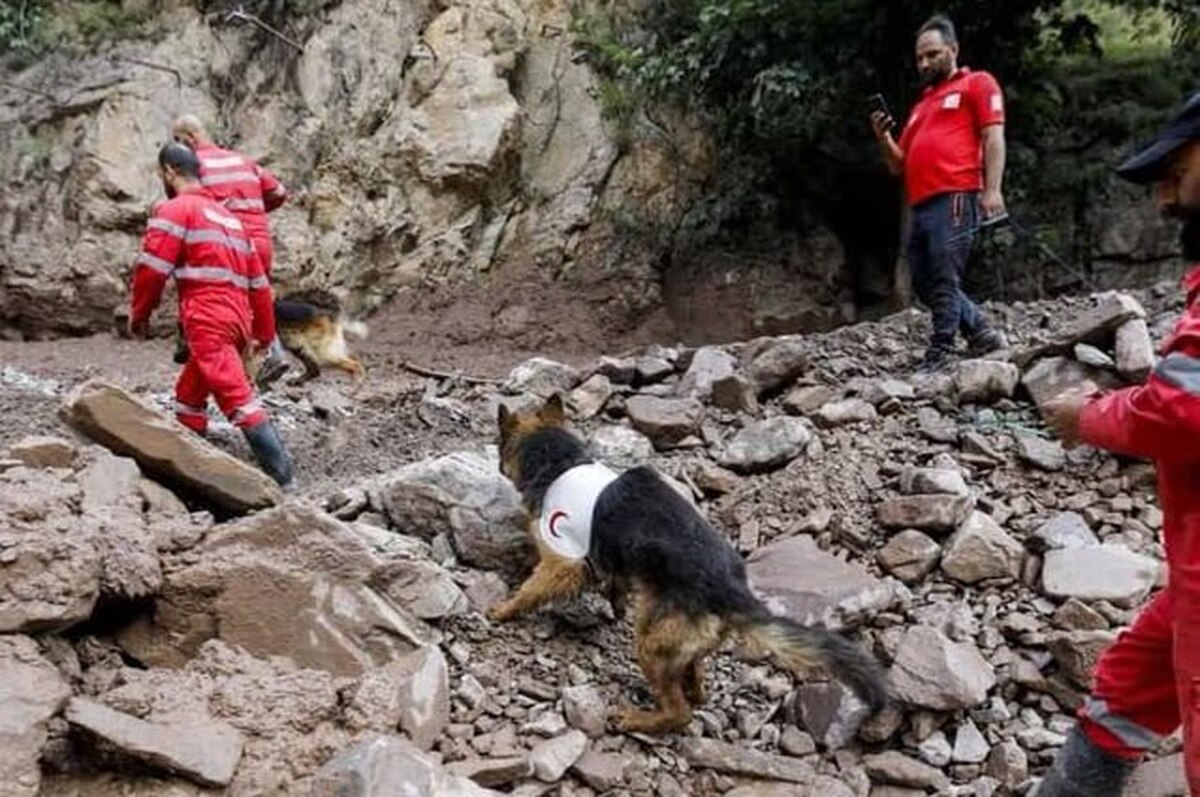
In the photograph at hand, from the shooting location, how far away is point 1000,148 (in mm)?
5355

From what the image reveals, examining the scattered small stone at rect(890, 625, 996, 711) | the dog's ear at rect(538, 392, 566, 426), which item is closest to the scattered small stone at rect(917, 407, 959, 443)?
the scattered small stone at rect(890, 625, 996, 711)

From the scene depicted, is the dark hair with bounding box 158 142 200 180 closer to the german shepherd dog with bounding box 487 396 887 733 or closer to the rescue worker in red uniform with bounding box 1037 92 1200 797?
the german shepherd dog with bounding box 487 396 887 733

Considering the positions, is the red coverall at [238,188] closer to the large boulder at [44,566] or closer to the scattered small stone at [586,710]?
the large boulder at [44,566]

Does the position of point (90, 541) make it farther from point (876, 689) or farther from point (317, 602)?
point (876, 689)

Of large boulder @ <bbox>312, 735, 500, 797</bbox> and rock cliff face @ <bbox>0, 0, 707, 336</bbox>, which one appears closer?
large boulder @ <bbox>312, 735, 500, 797</bbox>

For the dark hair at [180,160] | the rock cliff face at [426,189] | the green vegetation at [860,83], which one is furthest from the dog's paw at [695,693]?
the rock cliff face at [426,189]

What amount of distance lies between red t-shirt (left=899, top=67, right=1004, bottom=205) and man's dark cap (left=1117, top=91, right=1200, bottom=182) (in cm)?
324

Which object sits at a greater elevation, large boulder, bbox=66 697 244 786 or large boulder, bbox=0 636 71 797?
large boulder, bbox=0 636 71 797

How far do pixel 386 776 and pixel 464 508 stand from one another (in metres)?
1.66

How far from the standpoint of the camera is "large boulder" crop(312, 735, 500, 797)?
2664mm

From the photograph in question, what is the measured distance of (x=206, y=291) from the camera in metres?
5.12

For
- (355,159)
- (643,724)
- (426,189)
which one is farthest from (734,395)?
(355,159)

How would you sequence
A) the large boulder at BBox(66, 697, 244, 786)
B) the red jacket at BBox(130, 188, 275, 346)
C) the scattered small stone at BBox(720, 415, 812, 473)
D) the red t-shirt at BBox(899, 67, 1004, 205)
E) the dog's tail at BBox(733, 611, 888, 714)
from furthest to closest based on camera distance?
the red t-shirt at BBox(899, 67, 1004, 205) < the red jacket at BBox(130, 188, 275, 346) < the scattered small stone at BBox(720, 415, 812, 473) < the dog's tail at BBox(733, 611, 888, 714) < the large boulder at BBox(66, 697, 244, 786)

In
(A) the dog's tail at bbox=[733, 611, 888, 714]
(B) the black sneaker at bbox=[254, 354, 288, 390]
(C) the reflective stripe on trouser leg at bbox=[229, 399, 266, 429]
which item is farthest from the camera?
(B) the black sneaker at bbox=[254, 354, 288, 390]
